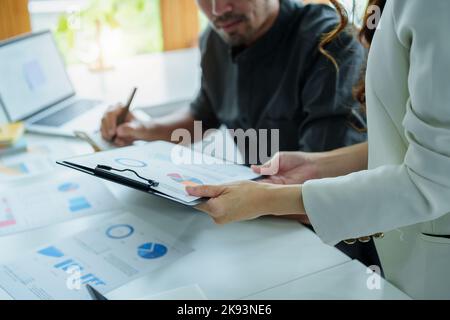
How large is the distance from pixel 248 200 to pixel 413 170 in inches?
9.5

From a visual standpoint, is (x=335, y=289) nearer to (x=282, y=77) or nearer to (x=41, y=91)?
(x=282, y=77)

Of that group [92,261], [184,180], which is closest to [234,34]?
[184,180]

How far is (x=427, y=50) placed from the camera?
598 mm

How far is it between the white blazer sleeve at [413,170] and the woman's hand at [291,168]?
0.66ft

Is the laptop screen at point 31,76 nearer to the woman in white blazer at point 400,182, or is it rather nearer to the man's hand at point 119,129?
the man's hand at point 119,129

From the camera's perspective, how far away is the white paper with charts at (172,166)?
31.2 inches

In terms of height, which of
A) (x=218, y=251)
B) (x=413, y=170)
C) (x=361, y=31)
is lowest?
(x=218, y=251)

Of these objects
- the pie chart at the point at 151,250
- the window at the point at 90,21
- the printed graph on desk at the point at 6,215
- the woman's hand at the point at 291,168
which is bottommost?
the pie chart at the point at 151,250

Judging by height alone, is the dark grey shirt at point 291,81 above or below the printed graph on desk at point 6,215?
above

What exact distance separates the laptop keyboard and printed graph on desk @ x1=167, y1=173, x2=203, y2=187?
35.6 inches

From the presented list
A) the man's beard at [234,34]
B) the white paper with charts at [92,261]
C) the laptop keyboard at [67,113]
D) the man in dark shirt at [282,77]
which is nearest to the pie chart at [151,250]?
the white paper with charts at [92,261]

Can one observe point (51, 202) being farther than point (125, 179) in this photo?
Yes

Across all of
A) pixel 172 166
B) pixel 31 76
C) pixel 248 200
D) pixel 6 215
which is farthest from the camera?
pixel 31 76

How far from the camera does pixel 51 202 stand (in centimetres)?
107
